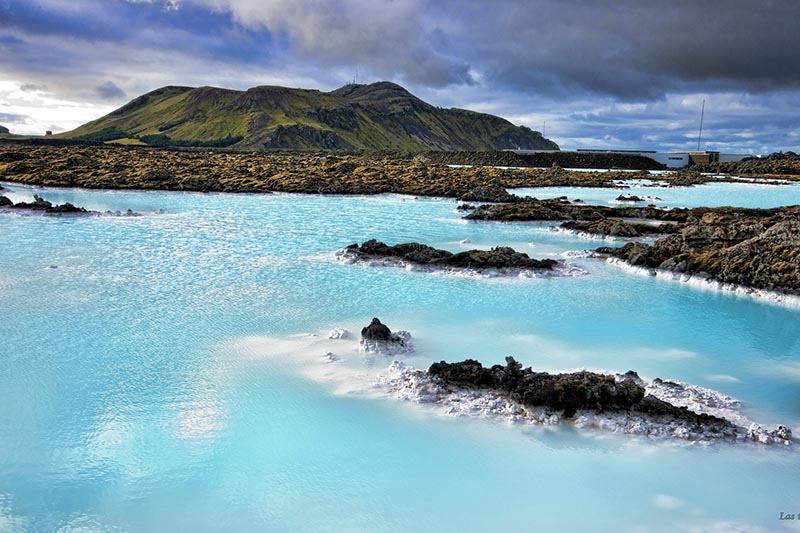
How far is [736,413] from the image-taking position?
943cm

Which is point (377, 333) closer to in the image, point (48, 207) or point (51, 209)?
point (51, 209)

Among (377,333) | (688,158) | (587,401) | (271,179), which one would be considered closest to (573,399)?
(587,401)

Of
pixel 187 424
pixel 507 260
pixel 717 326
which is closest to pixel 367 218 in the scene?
pixel 507 260

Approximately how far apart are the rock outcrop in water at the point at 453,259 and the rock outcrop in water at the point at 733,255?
393cm

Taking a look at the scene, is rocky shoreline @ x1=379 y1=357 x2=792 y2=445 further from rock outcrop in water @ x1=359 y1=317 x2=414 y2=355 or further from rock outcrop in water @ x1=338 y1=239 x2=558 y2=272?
rock outcrop in water @ x1=338 y1=239 x2=558 y2=272

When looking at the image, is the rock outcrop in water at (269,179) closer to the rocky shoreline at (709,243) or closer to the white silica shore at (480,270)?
the rocky shoreline at (709,243)

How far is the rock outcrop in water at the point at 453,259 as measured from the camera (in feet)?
64.7

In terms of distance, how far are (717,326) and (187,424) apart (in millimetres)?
13413

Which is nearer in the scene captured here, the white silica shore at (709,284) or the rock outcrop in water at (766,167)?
the white silica shore at (709,284)

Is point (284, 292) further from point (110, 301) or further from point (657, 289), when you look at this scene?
point (657, 289)

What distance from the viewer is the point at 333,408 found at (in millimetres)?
9484

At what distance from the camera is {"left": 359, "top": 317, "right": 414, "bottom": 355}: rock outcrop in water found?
39.1ft

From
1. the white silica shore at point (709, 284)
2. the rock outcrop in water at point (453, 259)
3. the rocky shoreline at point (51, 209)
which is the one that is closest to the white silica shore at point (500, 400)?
the rock outcrop in water at point (453, 259)

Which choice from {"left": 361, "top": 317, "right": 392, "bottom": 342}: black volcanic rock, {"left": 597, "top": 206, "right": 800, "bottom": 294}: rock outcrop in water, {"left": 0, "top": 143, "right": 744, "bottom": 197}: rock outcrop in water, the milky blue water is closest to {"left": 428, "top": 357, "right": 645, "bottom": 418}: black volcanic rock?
the milky blue water
